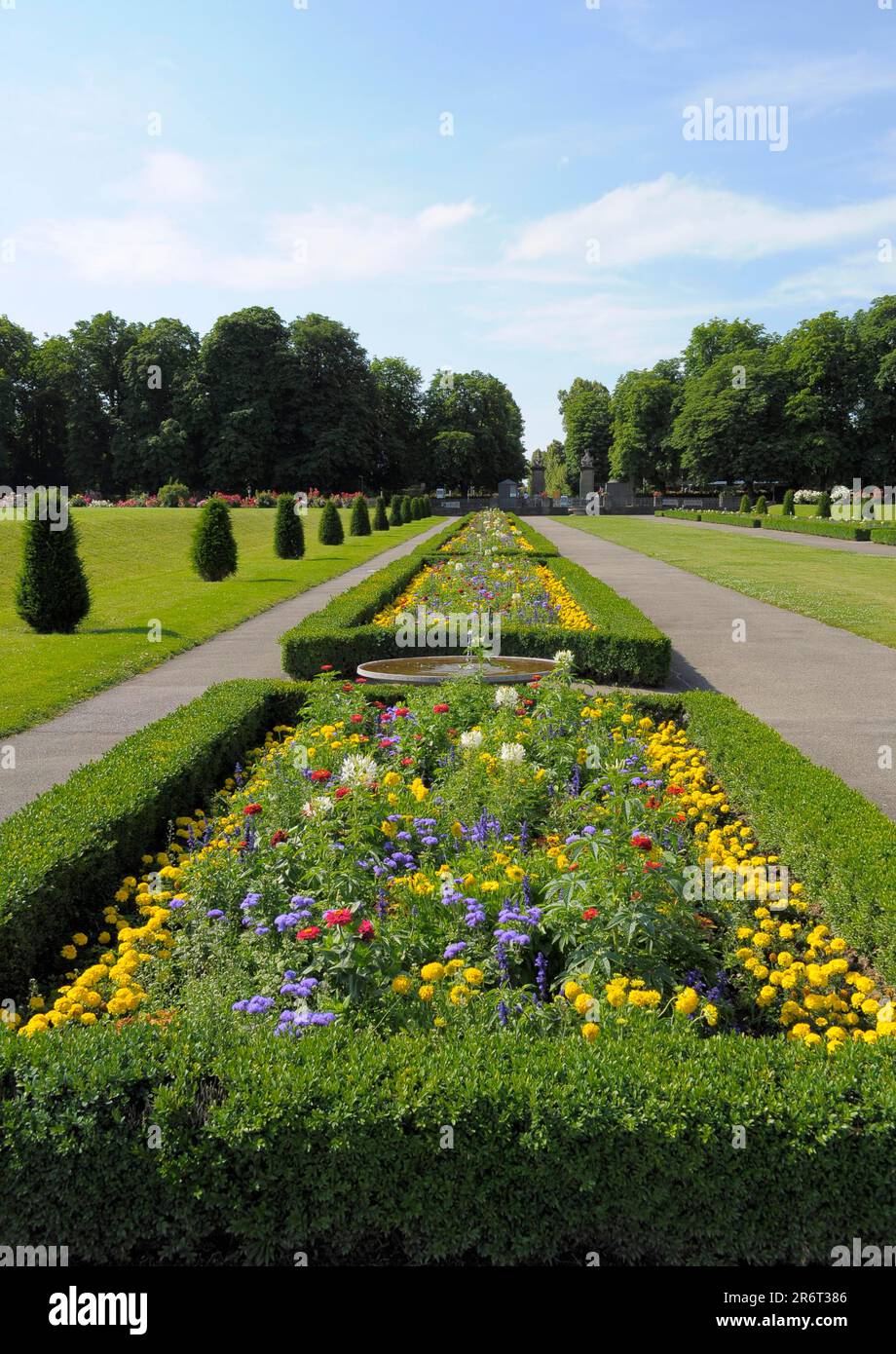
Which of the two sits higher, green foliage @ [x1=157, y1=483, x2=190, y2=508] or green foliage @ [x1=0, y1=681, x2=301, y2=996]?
green foliage @ [x1=157, y1=483, x2=190, y2=508]

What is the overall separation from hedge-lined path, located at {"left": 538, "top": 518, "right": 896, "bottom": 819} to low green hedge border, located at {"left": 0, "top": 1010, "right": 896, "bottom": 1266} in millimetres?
3693

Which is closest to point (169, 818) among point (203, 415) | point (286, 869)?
point (286, 869)

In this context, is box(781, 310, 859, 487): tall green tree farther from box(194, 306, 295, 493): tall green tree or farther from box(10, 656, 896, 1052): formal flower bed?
box(10, 656, 896, 1052): formal flower bed

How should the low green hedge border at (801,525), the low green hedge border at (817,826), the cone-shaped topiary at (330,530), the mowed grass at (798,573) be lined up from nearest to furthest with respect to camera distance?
the low green hedge border at (817,826) < the mowed grass at (798,573) < the cone-shaped topiary at (330,530) < the low green hedge border at (801,525)

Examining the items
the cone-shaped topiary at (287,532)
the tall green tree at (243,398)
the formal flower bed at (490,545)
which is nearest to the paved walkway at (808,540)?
the formal flower bed at (490,545)

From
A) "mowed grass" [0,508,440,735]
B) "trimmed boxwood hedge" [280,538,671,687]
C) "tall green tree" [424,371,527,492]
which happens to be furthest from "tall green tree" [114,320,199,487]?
"trimmed boxwood hedge" [280,538,671,687]

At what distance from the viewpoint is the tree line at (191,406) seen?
57.3 meters

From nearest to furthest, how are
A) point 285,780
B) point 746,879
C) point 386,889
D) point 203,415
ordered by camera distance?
point 386,889
point 746,879
point 285,780
point 203,415

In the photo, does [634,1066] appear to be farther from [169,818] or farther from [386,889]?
[169,818]

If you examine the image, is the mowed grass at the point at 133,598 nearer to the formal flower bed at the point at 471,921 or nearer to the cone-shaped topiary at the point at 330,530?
the cone-shaped topiary at the point at 330,530

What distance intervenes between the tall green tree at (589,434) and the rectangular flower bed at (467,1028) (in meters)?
87.0

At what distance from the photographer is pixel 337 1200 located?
98.8 inches

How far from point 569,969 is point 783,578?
1828 centimetres

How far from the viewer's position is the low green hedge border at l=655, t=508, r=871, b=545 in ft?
107
